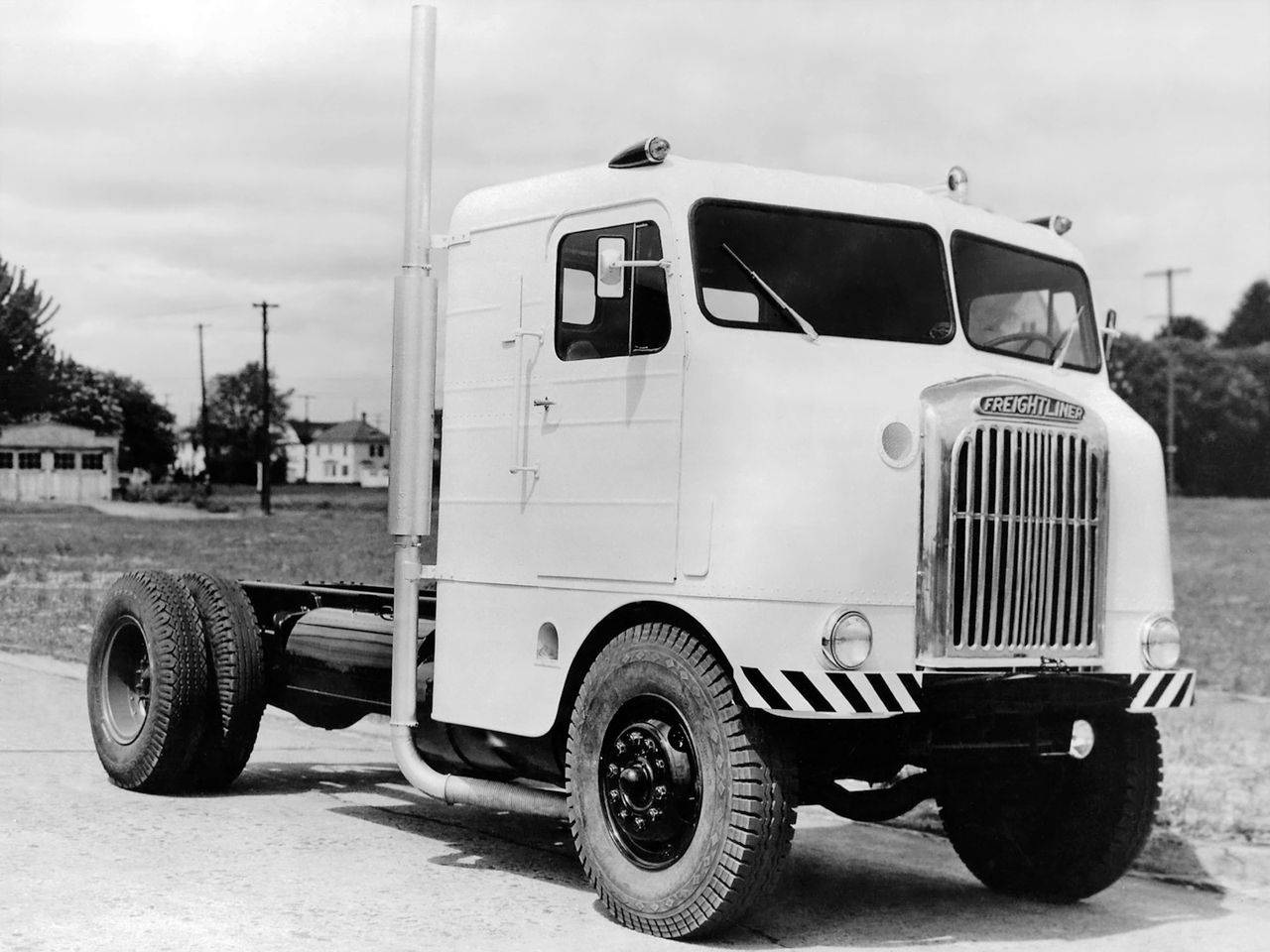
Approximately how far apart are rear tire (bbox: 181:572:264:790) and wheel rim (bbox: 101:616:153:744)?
517 mm

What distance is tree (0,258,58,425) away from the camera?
59562mm

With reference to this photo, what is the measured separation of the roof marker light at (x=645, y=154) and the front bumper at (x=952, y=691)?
2.10 metres

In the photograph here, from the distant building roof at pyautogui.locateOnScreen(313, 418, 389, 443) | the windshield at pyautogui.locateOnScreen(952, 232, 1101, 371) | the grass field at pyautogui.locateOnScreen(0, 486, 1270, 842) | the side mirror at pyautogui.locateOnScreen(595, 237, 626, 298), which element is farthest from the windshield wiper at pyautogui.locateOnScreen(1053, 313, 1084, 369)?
the distant building roof at pyautogui.locateOnScreen(313, 418, 389, 443)

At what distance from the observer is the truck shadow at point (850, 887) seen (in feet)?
23.4

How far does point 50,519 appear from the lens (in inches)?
2847

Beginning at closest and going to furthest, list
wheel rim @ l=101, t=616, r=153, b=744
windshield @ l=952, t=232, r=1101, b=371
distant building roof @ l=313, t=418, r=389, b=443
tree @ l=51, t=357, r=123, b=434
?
windshield @ l=952, t=232, r=1101, b=371, wheel rim @ l=101, t=616, r=153, b=744, tree @ l=51, t=357, r=123, b=434, distant building roof @ l=313, t=418, r=389, b=443

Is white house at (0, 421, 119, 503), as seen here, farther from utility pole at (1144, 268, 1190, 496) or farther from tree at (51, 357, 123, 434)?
utility pole at (1144, 268, 1190, 496)

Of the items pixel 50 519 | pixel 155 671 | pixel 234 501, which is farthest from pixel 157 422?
pixel 155 671

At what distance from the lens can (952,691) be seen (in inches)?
267

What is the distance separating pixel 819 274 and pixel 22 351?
56.8 meters

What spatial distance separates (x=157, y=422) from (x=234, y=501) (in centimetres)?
4630

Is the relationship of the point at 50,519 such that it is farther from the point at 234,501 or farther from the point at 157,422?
the point at 157,422

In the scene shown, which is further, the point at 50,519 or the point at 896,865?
the point at 50,519

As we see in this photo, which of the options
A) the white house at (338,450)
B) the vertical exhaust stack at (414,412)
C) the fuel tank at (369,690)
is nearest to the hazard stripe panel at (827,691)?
the fuel tank at (369,690)
